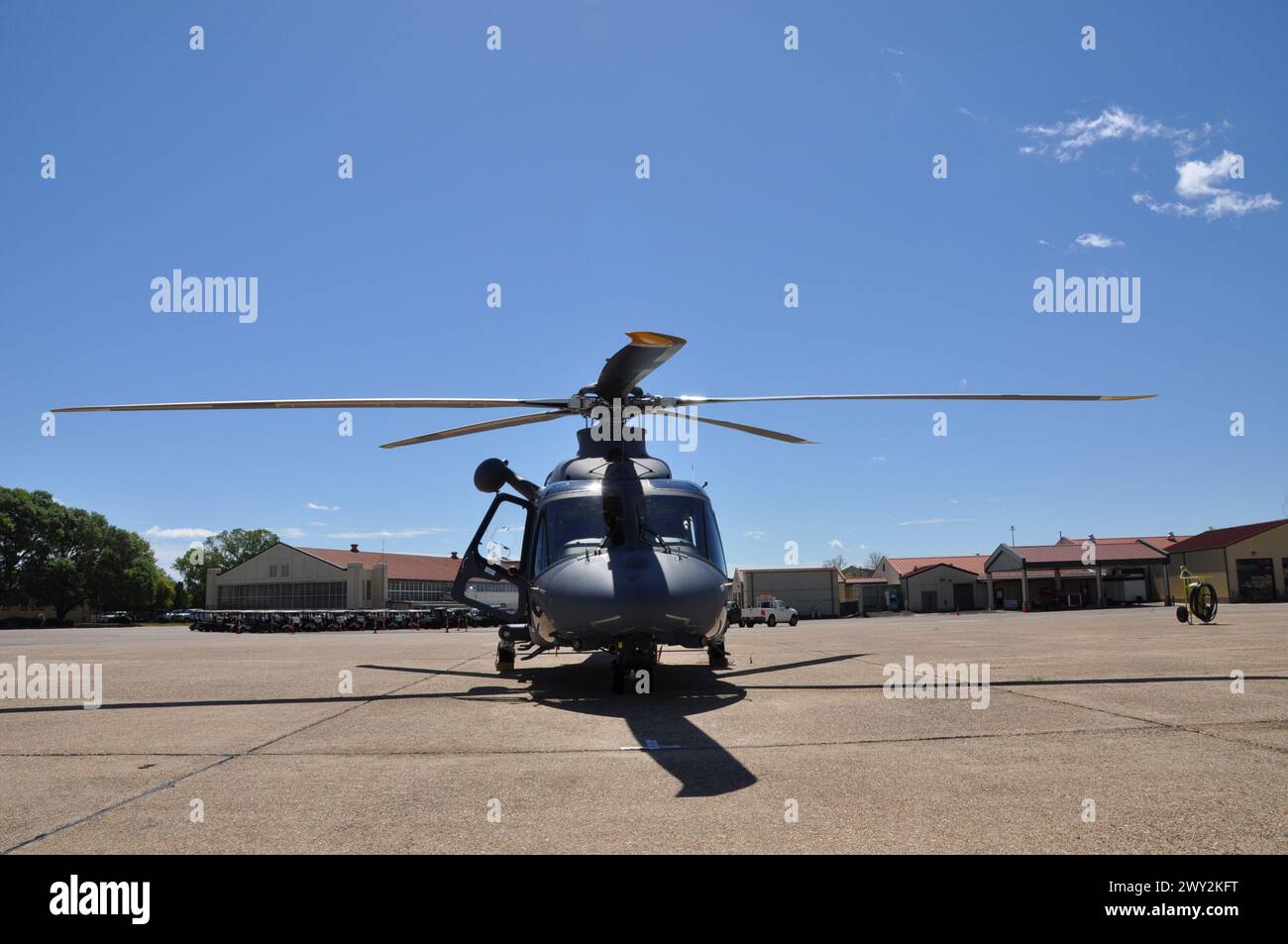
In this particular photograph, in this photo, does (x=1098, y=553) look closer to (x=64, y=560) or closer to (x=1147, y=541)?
(x=1147, y=541)

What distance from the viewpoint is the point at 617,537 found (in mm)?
10516

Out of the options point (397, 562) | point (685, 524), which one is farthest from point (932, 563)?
point (685, 524)

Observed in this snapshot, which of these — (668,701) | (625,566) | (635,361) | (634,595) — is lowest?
(668,701)

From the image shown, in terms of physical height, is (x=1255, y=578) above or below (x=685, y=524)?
below

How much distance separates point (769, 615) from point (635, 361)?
43.3 m

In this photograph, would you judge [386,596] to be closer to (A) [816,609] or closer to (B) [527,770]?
(A) [816,609]

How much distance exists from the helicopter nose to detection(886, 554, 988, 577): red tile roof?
3050 inches

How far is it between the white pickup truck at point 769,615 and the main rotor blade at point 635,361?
40777 millimetres

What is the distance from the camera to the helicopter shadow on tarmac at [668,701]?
20.3 ft

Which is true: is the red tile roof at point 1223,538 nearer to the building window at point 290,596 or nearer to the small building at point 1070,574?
the small building at point 1070,574

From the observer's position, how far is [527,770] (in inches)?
251

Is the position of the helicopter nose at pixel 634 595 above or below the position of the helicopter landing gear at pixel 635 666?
above

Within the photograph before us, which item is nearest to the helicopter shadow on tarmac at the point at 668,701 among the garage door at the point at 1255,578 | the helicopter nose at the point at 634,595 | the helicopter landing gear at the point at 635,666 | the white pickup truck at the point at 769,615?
the helicopter landing gear at the point at 635,666
